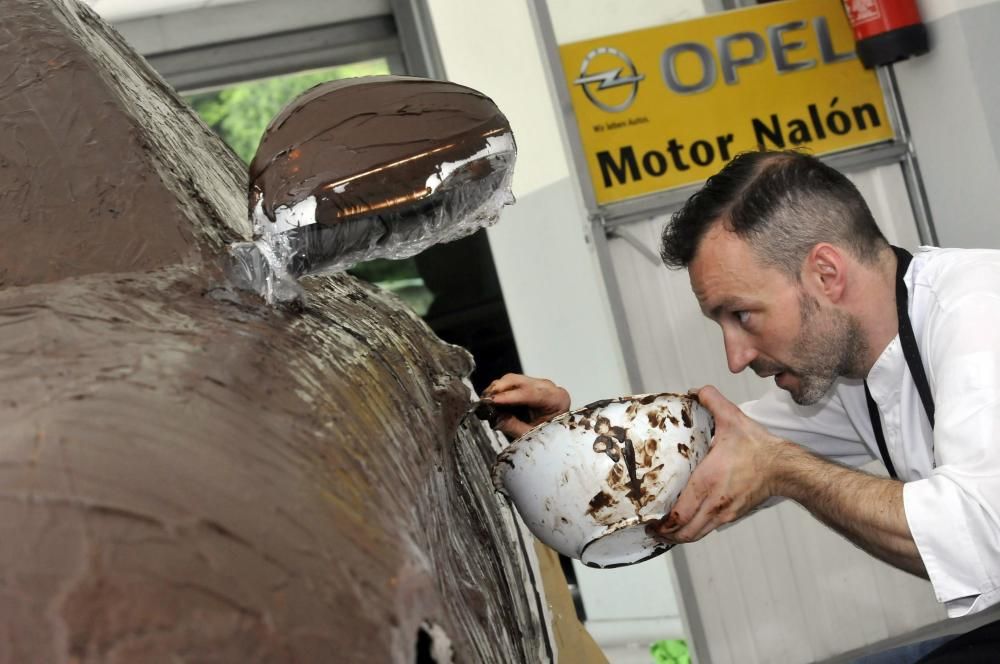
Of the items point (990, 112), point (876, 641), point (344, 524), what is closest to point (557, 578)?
point (344, 524)

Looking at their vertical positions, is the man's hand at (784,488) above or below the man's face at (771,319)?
below

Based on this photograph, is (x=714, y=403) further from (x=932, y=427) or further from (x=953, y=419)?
(x=932, y=427)

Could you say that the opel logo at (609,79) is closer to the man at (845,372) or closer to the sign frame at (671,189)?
the sign frame at (671,189)

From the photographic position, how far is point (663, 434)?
5.78 feet

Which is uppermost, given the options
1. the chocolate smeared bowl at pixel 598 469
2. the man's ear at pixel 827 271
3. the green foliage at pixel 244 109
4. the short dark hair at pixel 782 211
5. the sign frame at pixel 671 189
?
the green foliage at pixel 244 109

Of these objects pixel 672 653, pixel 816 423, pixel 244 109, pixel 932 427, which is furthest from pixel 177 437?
pixel 244 109

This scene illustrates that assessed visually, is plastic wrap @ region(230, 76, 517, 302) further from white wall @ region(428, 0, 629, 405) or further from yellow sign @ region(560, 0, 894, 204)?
white wall @ region(428, 0, 629, 405)

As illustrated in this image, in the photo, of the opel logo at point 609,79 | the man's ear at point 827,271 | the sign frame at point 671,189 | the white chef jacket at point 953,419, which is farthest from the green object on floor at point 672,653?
the man's ear at point 827,271

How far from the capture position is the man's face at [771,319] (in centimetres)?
251

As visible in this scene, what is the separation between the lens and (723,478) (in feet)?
6.49

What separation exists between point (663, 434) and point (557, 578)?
67 centimetres

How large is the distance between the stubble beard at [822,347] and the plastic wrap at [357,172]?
60.5 inches

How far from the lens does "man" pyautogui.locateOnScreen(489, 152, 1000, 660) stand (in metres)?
2.05

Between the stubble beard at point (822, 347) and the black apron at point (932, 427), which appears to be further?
the stubble beard at point (822, 347)
